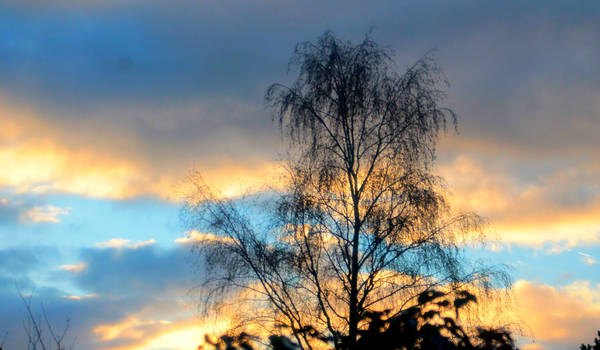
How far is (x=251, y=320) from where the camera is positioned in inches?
599

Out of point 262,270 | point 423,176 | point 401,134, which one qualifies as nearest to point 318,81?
point 401,134

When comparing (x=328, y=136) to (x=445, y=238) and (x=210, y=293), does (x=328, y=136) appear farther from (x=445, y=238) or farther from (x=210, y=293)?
(x=210, y=293)

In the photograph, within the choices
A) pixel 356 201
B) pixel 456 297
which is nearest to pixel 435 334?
pixel 456 297

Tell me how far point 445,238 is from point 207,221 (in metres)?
5.85

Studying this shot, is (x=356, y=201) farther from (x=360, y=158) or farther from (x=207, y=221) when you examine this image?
(x=207, y=221)

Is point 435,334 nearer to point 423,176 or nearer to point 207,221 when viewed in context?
point 423,176

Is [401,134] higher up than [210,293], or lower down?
higher up

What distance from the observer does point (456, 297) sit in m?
14.6

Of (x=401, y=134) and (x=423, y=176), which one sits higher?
(x=401, y=134)

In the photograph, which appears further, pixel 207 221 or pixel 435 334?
pixel 207 221

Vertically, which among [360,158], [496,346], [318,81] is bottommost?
[496,346]

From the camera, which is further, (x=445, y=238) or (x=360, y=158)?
(x=360, y=158)

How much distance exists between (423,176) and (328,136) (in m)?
2.65

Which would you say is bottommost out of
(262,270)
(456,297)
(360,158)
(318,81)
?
(456,297)
